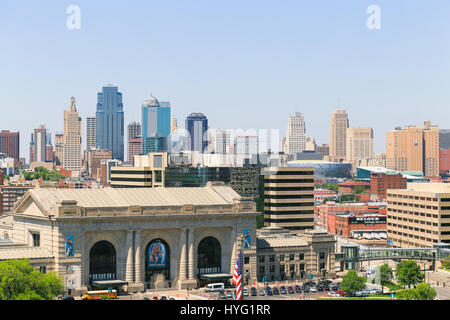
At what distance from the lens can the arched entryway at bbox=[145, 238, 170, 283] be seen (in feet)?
390

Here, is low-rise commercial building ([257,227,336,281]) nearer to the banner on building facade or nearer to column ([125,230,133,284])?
the banner on building facade

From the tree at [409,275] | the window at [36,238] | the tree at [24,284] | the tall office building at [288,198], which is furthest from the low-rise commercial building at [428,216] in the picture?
the tree at [24,284]

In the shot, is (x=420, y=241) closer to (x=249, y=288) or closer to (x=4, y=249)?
(x=249, y=288)

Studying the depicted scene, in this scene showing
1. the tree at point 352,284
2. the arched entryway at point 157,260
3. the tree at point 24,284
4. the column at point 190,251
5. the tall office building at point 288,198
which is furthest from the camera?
the tall office building at point 288,198

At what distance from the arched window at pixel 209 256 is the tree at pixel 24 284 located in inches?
1179

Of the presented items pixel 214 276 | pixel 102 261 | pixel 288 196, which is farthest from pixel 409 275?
pixel 288 196

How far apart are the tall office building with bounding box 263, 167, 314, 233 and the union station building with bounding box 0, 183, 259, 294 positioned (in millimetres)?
53085

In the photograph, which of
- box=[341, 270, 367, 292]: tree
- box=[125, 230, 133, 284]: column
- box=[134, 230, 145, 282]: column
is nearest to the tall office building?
box=[341, 270, 367, 292]: tree

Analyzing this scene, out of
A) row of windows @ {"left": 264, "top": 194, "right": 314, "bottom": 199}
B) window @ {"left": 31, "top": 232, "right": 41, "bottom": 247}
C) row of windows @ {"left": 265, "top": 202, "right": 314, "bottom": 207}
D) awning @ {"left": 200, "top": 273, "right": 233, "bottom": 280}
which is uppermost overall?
row of windows @ {"left": 264, "top": 194, "right": 314, "bottom": 199}

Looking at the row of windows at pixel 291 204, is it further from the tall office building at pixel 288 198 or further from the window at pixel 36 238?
the window at pixel 36 238

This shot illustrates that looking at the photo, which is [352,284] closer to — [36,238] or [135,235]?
[135,235]

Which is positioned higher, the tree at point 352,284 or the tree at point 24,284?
the tree at point 24,284

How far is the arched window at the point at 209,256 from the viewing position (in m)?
123

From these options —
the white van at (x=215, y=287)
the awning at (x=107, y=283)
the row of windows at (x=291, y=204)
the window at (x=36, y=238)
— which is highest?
the row of windows at (x=291, y=204)
